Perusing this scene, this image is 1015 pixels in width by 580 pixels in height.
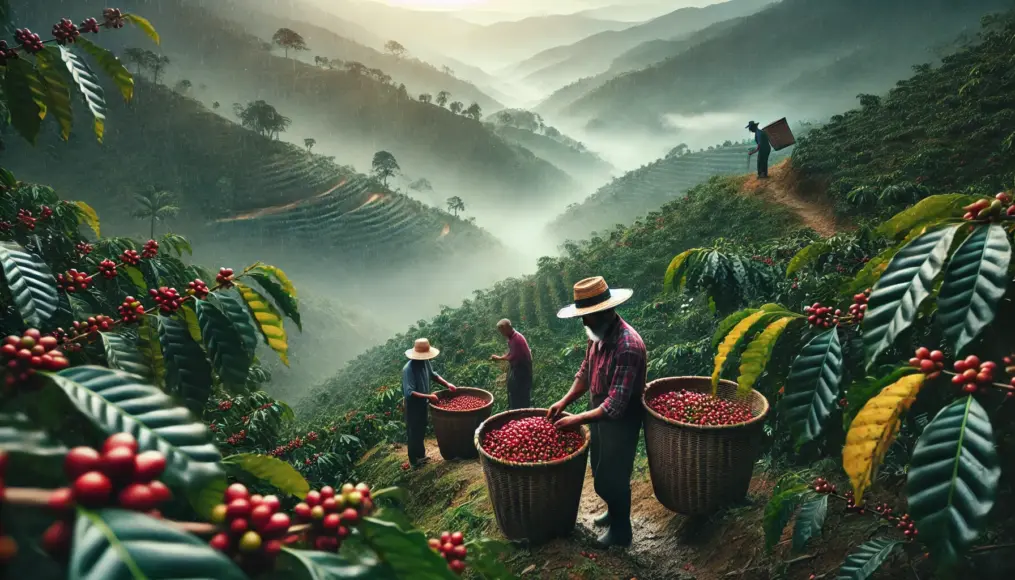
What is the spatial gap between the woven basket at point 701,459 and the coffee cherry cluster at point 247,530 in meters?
2.70

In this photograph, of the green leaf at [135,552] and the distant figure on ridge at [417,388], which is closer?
the green leaf at [135,552]

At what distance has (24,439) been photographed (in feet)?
1.39

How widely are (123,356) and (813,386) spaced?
1.77 meters

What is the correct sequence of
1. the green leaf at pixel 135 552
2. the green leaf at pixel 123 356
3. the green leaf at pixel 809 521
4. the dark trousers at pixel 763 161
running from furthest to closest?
the dark trousers at pixel 763 161 < the green leaf at pixel 809 521 < the green leaf at pixel 123 356 < the green leaf at pixel 135 552

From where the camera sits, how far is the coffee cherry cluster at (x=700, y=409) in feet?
9.56

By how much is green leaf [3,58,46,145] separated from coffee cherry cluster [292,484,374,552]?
1.53m

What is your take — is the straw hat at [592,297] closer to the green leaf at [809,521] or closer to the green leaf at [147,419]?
the green leaf at [809,521]

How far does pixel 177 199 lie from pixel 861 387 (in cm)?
6513

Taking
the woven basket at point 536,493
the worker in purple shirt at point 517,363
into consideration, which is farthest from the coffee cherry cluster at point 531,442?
the worker in purple shirt at point 517,363

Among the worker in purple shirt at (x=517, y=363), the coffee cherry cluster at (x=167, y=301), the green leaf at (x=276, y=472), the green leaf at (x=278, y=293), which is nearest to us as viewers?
the green leaf at (x=276, y=472)

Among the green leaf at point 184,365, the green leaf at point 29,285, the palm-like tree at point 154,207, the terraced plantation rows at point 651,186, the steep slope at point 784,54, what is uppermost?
the steep slope at point 784,54

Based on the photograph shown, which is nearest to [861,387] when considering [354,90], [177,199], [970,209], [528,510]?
[970,209]

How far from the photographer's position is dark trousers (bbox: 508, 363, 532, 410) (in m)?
5.66

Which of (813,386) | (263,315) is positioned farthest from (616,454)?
(263,315)
